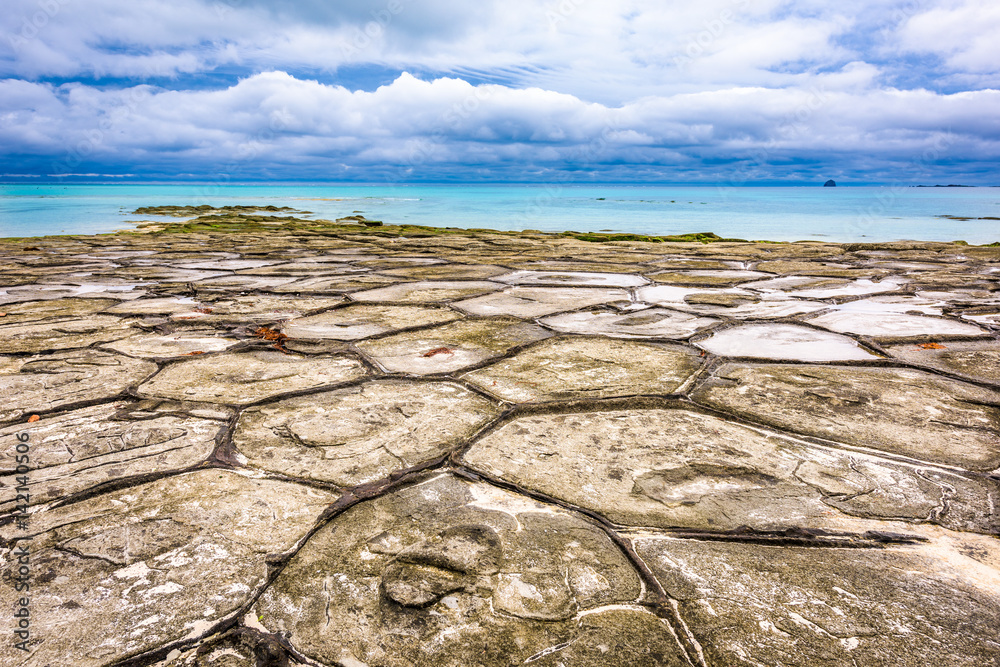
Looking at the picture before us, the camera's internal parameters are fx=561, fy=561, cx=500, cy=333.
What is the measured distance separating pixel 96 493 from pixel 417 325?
5.97 ft

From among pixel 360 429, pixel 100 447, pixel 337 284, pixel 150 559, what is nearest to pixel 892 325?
pixel 360 429

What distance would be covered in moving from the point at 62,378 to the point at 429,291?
7.85 feet

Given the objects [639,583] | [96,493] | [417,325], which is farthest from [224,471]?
[417,325]

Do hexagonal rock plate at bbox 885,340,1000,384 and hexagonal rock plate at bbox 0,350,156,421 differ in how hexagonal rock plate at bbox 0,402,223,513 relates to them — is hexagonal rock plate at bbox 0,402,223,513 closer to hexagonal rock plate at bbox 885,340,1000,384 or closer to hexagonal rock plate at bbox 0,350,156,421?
hexagonal rock plate at bbox 0,350,156,421

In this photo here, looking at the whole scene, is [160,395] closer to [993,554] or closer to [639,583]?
[639,583]

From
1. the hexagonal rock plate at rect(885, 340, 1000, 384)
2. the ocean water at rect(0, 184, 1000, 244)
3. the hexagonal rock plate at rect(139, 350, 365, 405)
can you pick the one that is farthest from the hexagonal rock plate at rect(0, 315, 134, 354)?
the ocean water at rect(0, 184, 1000, 244)

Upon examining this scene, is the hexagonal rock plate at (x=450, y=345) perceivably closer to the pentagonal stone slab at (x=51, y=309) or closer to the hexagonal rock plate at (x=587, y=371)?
the hexagonal rock plate at (x=587, y=371)

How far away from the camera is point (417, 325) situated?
3023 mm

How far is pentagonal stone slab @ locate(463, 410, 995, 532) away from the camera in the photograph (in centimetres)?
126

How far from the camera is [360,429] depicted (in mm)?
1677

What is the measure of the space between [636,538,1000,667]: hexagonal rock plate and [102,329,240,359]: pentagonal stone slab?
2213 mm

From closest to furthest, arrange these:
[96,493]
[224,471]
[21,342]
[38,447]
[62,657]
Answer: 1. [62,657]
2. [96,493]
3. [224,471]
4. [38,447]
5. [21,342]

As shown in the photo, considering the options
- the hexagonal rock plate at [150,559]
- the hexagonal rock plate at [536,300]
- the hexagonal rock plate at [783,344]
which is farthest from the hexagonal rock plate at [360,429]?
the hexagonal rock plate at [536,300]

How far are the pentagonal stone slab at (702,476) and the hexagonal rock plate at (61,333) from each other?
225 centimetres
